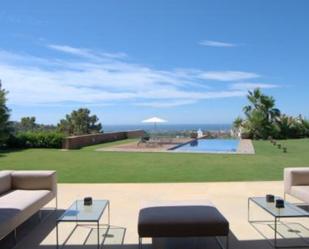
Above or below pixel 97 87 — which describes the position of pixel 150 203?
below

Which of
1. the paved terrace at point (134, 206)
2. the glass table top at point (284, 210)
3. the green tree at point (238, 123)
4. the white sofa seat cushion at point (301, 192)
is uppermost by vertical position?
the green tree at point (238, 123)

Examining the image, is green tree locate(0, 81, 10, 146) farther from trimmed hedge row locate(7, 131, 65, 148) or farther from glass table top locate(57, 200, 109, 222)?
glass table top locate(57, 200, 109, 222)

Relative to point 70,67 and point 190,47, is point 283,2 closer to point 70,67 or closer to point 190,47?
point 190,47

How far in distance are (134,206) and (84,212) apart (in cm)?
174

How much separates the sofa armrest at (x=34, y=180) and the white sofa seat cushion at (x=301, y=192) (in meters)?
3.76

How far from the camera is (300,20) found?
19.0m

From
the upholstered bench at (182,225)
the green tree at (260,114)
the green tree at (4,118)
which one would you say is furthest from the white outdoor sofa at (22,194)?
the green tree at (260,114)

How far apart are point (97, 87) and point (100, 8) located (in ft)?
68.3

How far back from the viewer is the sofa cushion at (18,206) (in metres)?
3.86

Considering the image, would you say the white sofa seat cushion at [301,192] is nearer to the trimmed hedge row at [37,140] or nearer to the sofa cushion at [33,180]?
the sofa cushion at [33,180]

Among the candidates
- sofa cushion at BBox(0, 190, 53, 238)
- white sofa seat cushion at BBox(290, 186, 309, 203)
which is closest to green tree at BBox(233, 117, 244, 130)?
white sofa seat cushion at BBox(290, 186, 309, 203)

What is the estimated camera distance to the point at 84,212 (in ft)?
14.4

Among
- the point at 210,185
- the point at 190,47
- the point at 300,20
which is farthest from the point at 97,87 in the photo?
the point at 210,185

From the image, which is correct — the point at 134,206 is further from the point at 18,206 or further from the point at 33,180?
the point at 18,206
